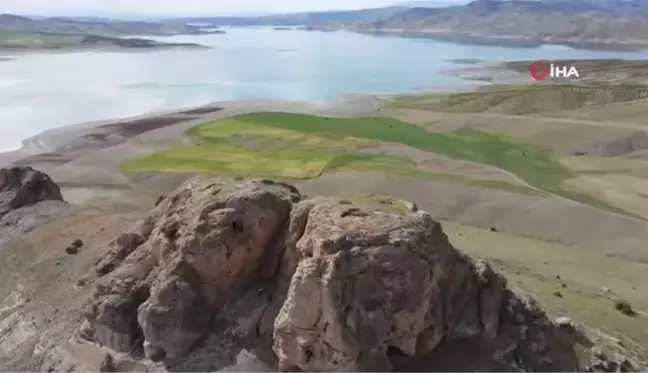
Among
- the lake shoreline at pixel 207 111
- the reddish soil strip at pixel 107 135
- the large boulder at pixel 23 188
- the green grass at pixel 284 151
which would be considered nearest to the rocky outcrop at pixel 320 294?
the large boulder at pixel 23 188

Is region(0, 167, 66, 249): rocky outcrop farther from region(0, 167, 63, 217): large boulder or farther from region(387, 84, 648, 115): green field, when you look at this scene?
region(387, 84, 648, 115): green field

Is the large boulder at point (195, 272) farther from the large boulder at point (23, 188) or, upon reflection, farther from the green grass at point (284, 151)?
the green grass at point (284, 151)

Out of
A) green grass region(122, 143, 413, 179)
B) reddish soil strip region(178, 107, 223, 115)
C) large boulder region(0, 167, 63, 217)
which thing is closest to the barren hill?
large boulder region(0, 167, 63, 217)

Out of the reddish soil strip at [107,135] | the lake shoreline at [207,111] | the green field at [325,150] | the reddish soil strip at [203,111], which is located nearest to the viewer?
the green field at [325,150]

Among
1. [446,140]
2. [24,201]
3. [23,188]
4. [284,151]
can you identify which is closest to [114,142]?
[284,151]

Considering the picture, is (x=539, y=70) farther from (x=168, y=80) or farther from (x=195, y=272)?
(x=195, y=272)

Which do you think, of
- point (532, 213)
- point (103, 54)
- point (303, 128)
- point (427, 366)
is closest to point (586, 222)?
point (532, 213)
